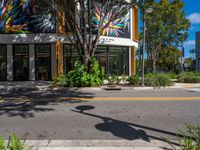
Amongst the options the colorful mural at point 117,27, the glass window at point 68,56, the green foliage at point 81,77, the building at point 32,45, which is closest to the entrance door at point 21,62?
the building at point 32,45

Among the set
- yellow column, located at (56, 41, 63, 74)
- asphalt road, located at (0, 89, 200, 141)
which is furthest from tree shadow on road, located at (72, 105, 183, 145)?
yellow column, located at (56, 41, 63, 74)

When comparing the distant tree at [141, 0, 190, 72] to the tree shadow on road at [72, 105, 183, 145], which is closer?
the tree shadow on road at [72, 105, 183, 145]

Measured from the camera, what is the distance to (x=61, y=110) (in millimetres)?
8906

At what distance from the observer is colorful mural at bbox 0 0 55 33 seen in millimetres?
21656

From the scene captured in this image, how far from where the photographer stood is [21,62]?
22.7 metres

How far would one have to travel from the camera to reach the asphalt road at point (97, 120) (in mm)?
5958

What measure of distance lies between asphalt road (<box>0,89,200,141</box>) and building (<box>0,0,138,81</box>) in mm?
12533

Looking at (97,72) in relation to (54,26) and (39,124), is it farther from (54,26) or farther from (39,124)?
(39,124)

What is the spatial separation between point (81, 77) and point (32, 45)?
25.0 ft

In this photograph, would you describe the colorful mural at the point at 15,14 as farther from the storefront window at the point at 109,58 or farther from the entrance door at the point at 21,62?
the storefront window at the point at 109,58

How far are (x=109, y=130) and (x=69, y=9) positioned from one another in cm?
1200

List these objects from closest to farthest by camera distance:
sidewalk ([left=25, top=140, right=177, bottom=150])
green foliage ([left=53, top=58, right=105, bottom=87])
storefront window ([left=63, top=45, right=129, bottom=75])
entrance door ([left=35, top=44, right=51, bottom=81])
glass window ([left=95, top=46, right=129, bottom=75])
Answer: sidewalk ([left=25, top=140, right=177, bottom=150]), green foliage ([left=53, top=58, right=105, bottom=87]), entrance door ([left=35, top=44, right=51, bottom=81]), storefront window ([left=63, top=45, right=129, bottom=75]), glass window ([left=95, top=46, right=129, bottom=75])

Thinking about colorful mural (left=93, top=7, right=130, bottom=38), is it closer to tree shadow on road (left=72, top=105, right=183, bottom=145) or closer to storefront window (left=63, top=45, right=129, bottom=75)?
storefront window (left=63, top=45, right=129, bottom=75)

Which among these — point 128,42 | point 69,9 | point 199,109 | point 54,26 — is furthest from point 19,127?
point 128,42
